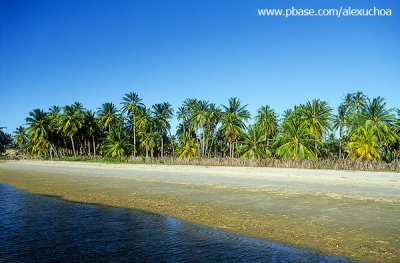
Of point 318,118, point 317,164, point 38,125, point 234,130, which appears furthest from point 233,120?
point 38,125

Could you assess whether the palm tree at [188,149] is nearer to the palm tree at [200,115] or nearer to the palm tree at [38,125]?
the palm tree at [200,115]

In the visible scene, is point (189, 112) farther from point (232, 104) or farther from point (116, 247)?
point (116, 247)

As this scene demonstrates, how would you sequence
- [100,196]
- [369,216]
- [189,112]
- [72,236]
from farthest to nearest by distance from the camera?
[189,112]
[100,196]
[369,216]
[72,236]

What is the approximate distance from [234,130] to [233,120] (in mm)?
1764

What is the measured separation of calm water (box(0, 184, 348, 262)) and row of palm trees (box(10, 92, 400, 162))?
34.7 meters

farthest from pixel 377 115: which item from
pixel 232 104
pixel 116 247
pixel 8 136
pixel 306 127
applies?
pixel 8 136

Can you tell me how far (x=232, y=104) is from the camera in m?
60.3

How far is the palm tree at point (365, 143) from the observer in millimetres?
40781

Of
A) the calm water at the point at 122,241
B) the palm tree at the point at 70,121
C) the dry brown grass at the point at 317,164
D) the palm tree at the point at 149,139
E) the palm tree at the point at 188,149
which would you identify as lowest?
the calm water at the point at 122,241

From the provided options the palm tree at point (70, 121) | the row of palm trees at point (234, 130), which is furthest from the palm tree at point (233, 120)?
the palm tree at point (70, 121)

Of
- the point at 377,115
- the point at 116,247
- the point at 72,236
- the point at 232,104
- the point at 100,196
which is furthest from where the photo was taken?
the point at 232,104

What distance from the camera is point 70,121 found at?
210ft

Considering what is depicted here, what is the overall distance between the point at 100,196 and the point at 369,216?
1088 cm

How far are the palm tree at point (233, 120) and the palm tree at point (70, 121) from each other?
28335mm
